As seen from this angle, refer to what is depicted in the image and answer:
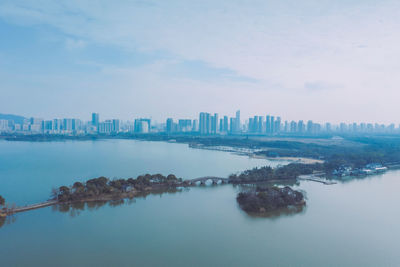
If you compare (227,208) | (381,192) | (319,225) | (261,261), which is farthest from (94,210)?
(381,192)

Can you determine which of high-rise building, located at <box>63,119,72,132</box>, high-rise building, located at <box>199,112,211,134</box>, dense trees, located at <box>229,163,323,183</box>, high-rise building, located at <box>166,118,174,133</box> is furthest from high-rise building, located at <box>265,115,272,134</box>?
dense trees, located at <box>229,163,323,183</box>

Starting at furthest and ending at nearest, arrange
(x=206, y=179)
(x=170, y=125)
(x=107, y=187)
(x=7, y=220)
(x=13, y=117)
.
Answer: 1. (x=13, y=117)
2. (x=170, y=125)
3. (x=206, y=179)
4. (x=107, y=187)
5. (x=7, y=220)

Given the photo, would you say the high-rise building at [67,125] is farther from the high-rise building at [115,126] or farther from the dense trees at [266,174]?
the dense trees at [266,174]

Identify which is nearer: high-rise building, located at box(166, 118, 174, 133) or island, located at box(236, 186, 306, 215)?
island, located at box(236, 186, 306, 215)

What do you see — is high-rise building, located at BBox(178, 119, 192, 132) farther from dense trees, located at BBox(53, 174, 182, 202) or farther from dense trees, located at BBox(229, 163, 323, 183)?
dense trees, located at BBox(53, 174, 182, 202)

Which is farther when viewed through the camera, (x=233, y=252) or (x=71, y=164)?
(x=71, y=164)

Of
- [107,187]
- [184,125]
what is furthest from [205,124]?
[107,187]

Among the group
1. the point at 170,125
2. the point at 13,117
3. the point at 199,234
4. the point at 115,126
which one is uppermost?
the point at 13,117

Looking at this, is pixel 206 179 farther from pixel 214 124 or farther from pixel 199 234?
pixel 214 124

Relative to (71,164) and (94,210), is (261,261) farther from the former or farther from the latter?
(71,164)
